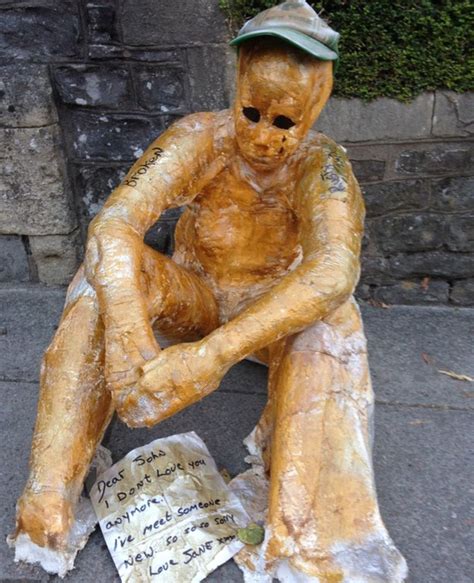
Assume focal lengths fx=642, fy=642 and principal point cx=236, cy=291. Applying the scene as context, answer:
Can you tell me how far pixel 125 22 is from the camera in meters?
2.55

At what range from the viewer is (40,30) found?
265 centimetres

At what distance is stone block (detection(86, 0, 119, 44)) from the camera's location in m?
2.54

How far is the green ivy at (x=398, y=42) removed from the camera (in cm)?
244

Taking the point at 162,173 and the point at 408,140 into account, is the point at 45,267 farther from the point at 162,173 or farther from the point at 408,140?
the point at 408,140

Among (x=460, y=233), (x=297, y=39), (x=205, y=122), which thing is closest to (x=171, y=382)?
(x=205, y=122)

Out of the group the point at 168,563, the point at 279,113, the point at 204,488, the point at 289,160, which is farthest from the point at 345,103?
the point at 168,563

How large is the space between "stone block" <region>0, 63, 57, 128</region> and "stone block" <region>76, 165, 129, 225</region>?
269 millimetres

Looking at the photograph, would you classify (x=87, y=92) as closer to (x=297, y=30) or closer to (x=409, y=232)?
(x=297, y=30)

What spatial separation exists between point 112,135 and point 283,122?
50.5 inches

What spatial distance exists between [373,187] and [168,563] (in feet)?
5.75

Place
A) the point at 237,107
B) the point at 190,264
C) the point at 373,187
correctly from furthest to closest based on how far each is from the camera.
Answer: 1. the point at 373,187
2. the point at 190,264
3. the point at 237,107

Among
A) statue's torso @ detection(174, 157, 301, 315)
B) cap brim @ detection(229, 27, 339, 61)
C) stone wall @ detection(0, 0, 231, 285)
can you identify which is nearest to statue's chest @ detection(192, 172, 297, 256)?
statue's torso @ detection(174, 157, 301, 315)

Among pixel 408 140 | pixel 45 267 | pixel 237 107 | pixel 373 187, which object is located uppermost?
pixel 237 107

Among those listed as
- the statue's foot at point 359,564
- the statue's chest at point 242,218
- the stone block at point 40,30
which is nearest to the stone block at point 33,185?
the stone block at point 40,30
